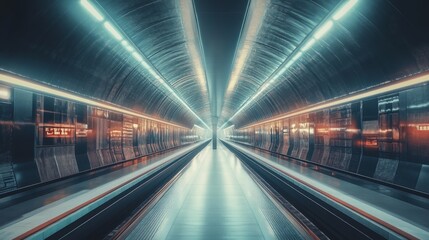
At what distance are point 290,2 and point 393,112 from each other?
464 centimetres

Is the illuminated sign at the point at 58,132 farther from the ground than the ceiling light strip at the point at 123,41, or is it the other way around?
the ceiling light strip at the point at 123,41

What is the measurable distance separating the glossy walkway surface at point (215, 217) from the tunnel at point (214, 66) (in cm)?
5

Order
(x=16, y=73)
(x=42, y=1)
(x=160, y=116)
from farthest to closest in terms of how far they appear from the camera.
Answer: (x=160, y=116), (x=16, y=73), (x=42, y=1)

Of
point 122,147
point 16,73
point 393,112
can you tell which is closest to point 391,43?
point 393,112

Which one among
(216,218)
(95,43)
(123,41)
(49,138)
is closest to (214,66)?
(123,41)

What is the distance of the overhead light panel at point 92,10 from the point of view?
7.17m

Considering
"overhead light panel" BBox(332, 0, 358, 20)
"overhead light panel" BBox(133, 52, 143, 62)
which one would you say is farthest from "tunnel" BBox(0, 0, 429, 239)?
"overhead light panel" BBox(133, 52, 143, 62)

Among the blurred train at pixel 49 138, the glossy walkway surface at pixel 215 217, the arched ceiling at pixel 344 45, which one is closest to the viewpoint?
the glossy walkway surface at pixel 215 217

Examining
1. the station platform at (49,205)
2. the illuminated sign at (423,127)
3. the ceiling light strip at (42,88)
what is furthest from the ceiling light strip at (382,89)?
the ceiling light strip at (42,88)

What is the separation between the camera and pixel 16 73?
311 inches

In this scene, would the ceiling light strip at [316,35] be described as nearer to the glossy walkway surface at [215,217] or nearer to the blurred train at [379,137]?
the blurred train at [379,137]

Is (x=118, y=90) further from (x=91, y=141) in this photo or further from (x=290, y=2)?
(x=290, y=2)

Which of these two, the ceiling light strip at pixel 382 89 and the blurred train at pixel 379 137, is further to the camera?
the blurred train at pixel 379 137

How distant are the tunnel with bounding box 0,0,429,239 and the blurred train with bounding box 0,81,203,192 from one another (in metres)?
0.05
